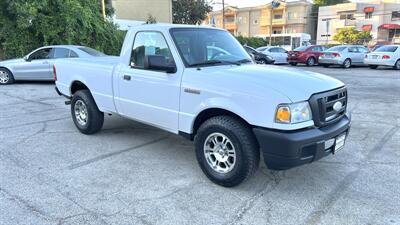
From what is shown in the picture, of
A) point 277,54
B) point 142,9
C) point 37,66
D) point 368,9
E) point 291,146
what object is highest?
point 368,9

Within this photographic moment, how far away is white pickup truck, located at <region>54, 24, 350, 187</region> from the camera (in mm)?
3549

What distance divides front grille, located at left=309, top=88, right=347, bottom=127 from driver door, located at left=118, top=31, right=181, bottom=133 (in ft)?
5.49

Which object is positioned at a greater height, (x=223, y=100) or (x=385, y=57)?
(x=385, y=57)

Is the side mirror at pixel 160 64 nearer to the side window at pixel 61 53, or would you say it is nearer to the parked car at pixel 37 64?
the parked car at pixel 37 64

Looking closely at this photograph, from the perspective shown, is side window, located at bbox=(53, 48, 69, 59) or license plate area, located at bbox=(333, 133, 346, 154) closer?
license plate area, located at bbox=(333, 133, 346, 154)

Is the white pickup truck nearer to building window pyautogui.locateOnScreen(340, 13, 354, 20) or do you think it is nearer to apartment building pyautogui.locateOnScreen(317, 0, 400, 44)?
apartment building pyautogui.locateOnScreen(317, 0, 400, 44)

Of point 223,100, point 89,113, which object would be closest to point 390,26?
point 89,113

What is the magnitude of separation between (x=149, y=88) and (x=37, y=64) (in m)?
9.22

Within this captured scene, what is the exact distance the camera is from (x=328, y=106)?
3.85 meters

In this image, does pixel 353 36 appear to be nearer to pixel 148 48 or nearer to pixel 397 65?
pixel 397 65

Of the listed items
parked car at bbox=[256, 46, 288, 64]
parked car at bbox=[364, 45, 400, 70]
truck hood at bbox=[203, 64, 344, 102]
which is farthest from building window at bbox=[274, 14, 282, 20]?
Answer: truck hood at bbox=[203, 64, 344, 102]

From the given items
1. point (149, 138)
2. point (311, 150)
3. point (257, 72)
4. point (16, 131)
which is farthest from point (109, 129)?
point (311, 150)

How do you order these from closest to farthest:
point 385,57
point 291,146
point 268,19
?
point 291,146, point 385,57, point 268,19

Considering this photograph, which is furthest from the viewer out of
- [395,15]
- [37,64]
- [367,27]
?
[367,27]
